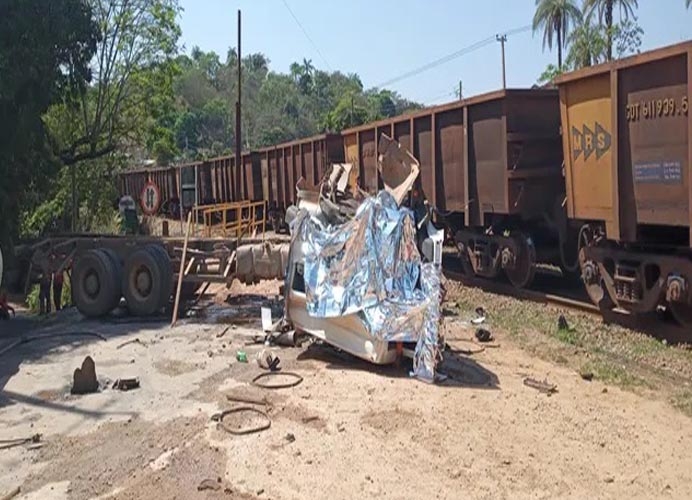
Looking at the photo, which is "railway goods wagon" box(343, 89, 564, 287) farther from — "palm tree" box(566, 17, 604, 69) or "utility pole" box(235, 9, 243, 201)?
"palm tree" box(566, 17, 604, 69)

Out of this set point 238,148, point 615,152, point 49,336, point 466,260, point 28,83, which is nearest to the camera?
point 615,152

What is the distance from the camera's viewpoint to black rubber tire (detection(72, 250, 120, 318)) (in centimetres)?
1120

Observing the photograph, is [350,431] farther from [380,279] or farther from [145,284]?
[145,284]

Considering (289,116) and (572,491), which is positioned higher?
(289,116)

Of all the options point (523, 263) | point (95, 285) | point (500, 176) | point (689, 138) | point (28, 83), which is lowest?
point (95, 285)

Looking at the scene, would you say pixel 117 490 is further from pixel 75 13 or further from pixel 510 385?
pixel 75 13

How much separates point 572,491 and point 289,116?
101762mm

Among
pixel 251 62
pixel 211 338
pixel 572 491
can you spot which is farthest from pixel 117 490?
pixel 251 62

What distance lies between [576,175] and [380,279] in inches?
150

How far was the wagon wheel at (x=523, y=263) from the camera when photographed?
11328mm

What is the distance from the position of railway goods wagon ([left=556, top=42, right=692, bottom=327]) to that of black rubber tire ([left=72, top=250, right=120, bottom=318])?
22.3ft

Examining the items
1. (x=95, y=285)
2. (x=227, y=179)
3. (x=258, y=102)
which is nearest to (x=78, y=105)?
(x=227, y=179)

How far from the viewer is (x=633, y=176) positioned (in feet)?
27.3

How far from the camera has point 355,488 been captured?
15.2ft
